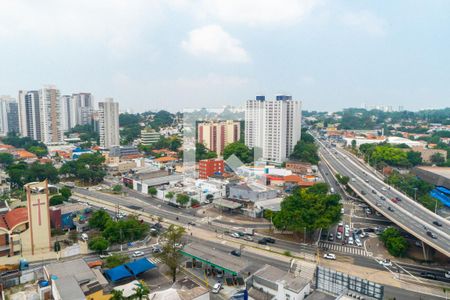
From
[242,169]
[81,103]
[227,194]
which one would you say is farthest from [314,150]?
[81,103]

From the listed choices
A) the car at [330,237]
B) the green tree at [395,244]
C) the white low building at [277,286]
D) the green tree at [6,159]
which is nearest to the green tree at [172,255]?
the white low building at [277,286]

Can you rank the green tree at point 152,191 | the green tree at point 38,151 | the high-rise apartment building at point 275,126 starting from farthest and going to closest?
the green tree at point 38,151 → the high-rise apartment building at point 275,126 → the green tree at point 152,191

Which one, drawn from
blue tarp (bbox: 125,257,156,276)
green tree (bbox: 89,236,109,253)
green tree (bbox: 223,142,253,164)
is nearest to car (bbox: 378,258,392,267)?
blue tarp (bbox: 125,257,156,276)

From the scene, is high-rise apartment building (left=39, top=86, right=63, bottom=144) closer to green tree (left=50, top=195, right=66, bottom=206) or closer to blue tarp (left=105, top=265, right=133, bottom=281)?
green tree (left=50, top=195, right=66, bottom=206)

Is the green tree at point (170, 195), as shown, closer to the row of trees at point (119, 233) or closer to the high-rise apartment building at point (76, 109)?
Result: the row of trees at point (119, 233)

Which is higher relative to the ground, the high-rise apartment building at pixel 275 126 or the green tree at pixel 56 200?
the high-rise apartment building at pixel 275 126

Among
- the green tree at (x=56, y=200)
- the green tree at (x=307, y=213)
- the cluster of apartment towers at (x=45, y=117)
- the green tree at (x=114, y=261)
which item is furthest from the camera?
the cluster of apartment towers at (x=45, y=117)

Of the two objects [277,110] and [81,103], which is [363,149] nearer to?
[277,110]
